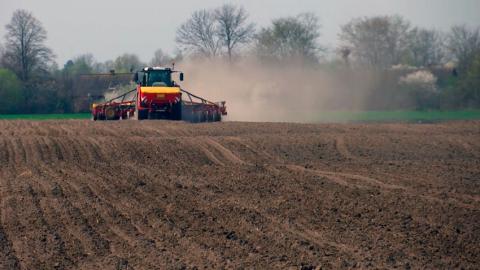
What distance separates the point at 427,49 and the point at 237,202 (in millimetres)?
74473

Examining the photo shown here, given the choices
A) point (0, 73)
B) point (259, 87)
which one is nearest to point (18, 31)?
point (0, 73)

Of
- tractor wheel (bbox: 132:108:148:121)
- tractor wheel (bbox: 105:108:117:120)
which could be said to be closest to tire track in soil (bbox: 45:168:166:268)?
tractor wheel (bbox: 132:108:148:121)

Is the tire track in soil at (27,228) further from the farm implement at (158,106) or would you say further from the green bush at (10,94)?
the green bush at (10,94)

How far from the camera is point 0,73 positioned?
53.4 metres

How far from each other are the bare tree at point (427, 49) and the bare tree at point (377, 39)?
22.7 feet

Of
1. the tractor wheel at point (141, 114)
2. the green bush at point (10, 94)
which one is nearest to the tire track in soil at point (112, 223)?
the tractor wheel at point (141, 114)

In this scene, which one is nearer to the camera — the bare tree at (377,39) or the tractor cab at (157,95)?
the tractor cab at (157,95)

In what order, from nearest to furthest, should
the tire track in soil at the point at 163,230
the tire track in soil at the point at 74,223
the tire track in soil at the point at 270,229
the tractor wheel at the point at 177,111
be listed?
the tire track in soil at the point at 163,230 < the tire track in soil at the point at 74,223 < the tire track in soil at the point at 270,229 < the tractor wheel at the point at 177,111

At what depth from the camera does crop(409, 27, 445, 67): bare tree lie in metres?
82.1

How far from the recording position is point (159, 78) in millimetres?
33594

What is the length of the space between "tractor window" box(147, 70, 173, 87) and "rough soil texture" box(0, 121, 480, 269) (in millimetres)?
7935

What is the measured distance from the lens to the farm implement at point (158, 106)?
32250 millimetres

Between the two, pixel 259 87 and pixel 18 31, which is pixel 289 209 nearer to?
pixel 259 87

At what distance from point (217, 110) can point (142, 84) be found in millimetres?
3722
